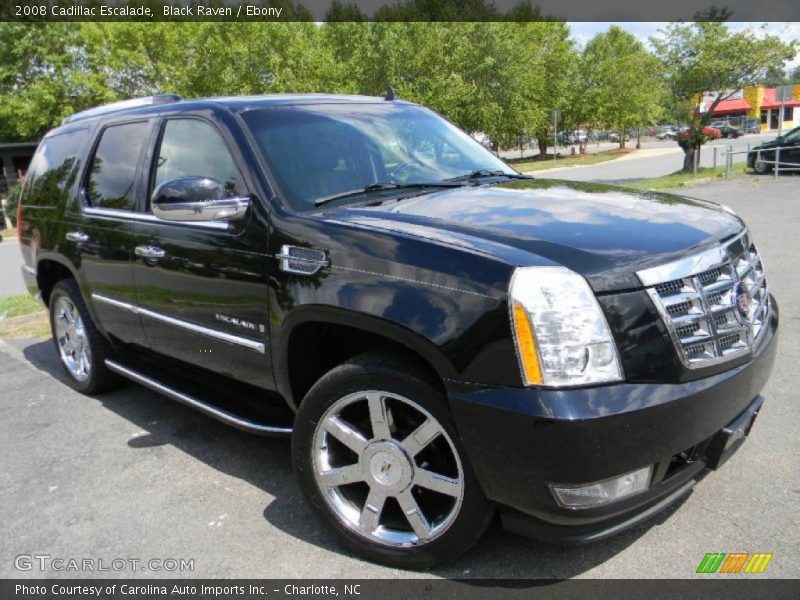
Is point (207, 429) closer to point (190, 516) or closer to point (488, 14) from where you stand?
point (190, 516)

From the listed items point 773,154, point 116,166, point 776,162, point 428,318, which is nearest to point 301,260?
point 428,318

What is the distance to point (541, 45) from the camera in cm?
4300

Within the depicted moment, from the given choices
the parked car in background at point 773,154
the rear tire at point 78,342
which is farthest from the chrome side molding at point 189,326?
the parked car in background at point 773,154

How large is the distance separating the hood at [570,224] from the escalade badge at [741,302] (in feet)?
0.71

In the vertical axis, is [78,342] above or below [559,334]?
below

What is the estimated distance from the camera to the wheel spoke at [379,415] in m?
2.76

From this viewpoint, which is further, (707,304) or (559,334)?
(707,304)

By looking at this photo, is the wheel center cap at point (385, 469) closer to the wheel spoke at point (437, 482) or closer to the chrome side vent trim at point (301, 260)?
the wheel spoke at point (437, 482)

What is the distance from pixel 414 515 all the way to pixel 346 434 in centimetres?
42

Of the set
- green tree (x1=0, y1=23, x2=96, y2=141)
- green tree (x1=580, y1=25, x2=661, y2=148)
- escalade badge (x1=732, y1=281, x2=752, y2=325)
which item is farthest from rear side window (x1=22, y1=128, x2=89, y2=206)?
green tree (x1=580, y1=25, x2=661, y2=148)

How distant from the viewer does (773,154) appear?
2038cm

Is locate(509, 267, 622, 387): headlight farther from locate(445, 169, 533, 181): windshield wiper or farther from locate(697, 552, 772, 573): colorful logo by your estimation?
locate(445, 169, 533, 181): windshield wiper

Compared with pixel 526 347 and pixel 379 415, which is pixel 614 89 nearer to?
pixel 379 415

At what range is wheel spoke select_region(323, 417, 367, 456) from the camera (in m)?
2.84
